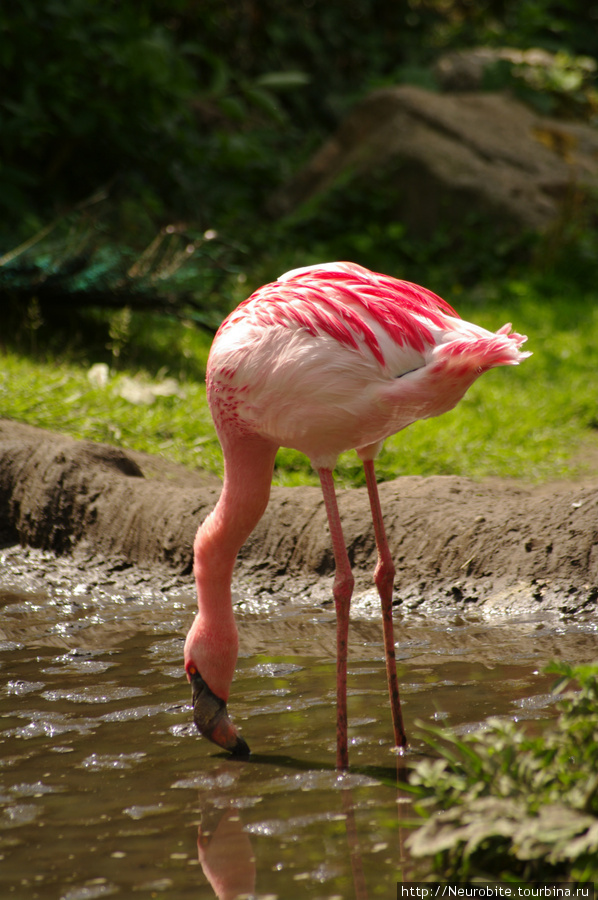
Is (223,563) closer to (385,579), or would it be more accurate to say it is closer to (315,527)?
(385,579)

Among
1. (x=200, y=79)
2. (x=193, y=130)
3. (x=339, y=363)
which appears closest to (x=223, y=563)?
(x=339, y=363)

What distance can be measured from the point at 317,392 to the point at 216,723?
3.27ft

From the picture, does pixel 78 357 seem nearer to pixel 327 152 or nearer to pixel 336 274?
pixel 336 274

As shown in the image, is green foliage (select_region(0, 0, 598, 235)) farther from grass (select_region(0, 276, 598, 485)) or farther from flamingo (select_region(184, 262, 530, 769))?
flamingo (select_region(184, 262, 530, 769))

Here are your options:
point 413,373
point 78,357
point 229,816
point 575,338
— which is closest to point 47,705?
point 229,816

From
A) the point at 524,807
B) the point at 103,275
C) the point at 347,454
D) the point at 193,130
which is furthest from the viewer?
the point at 193,130

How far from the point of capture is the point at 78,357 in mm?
7172

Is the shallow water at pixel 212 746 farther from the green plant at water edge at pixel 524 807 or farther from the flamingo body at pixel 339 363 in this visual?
the flamingo body at pixel 339 363

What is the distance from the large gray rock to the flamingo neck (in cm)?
761

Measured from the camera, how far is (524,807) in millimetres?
1865

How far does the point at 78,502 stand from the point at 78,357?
2.58 m

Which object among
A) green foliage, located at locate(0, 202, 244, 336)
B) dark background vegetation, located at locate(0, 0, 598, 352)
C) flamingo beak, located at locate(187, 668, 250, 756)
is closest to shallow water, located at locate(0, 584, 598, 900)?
flamingo beak, located at locate(187, 668, 250, 756)

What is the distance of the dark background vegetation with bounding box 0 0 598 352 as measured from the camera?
274 inches

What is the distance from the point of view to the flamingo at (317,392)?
9.25ft
